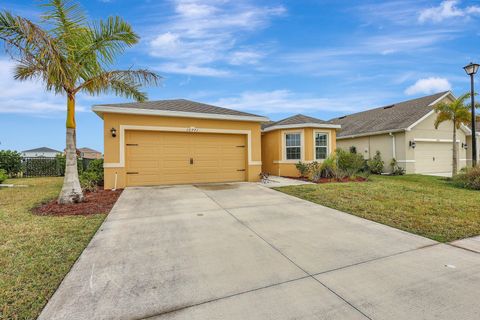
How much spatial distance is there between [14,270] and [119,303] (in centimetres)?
167

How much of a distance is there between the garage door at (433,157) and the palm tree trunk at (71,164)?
18185mm

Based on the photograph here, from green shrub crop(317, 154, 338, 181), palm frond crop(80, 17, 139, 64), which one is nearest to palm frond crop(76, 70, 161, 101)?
palm frond crop(80, 17, 139, 64)

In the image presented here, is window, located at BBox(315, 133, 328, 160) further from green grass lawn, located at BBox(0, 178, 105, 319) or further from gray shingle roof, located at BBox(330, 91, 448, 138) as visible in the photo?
green grass lawn, located at BBox(0, 178, 105, 319)

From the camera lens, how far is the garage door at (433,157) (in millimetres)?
14797

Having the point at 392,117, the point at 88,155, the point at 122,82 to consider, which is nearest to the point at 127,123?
the point at 122,82

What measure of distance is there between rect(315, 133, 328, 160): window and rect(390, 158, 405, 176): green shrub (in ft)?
17.5

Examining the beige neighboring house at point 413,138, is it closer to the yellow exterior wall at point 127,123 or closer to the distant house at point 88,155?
the yellow exterior wall at point 127,123

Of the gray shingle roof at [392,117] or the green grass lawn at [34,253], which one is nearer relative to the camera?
the green grass lawn at [34,253]

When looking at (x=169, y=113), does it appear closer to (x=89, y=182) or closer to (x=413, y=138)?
(x=89, y=182)

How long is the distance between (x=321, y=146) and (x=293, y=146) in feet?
5.27

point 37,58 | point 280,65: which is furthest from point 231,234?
point 280,65

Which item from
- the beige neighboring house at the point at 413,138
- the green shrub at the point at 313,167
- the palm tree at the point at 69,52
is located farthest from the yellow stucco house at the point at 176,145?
the beige neighboring house at the point at 413,138

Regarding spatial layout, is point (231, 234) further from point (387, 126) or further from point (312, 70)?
point (387, 126)

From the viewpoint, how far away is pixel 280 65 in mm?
13797
